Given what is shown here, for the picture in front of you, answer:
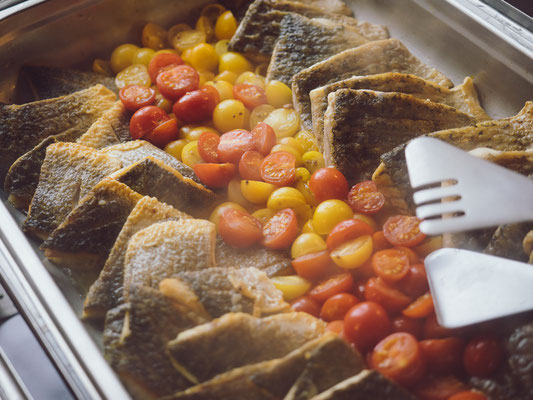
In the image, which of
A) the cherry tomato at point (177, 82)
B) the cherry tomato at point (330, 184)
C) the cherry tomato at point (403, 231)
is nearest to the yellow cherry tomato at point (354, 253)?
the cherry tomato at point (403, 231)

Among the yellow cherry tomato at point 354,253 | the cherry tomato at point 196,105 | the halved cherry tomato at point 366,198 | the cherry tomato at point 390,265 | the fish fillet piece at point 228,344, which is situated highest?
the cherry tomato at point 196,105

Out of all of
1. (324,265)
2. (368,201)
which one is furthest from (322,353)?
(368,201)

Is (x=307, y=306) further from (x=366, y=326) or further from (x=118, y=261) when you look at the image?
(x=118, y=261)

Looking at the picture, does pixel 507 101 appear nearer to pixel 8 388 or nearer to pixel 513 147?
pixel 513 147

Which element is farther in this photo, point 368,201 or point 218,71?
point 218,71

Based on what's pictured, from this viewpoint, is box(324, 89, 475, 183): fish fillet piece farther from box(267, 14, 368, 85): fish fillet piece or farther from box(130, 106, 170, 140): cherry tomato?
box(130, 106, 170, 140): cherry tomato

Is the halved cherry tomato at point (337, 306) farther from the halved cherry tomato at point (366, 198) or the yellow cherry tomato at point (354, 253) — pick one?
the halved cherry tomato at point (366, 198)
